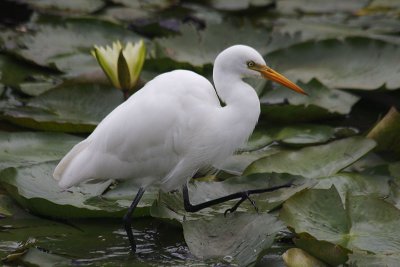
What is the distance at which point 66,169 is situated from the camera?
10.2 ft

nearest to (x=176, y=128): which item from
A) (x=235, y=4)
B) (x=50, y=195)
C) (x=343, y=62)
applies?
(x=50, y=195)

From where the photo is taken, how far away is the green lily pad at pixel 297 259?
2.66 m

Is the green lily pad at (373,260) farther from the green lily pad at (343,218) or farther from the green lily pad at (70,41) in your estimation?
the green lily pad at (70,41)

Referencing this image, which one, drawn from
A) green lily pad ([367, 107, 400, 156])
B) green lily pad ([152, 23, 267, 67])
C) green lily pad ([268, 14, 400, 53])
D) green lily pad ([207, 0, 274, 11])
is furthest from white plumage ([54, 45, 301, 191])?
green lily pad ([207, 0, 274, 11])

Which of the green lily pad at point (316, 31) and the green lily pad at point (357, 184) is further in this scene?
the green lily pad at point (316, 31)

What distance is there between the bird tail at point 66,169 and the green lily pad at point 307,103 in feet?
3.37

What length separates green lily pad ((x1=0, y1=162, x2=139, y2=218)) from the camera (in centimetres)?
311

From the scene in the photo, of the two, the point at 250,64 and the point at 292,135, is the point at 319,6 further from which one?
the point at 250,64

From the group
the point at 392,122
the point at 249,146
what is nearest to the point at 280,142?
the point at 249,146

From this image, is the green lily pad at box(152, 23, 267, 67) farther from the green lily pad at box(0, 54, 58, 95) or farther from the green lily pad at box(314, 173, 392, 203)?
the green lily pad at box(314, 173, 392, 203)

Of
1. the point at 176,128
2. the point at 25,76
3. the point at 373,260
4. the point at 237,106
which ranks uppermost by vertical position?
the point at 237,106

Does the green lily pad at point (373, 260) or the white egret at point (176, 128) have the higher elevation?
the white egret at point (176, 128)

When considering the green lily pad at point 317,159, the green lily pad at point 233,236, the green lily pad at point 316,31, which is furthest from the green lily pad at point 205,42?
the green lily pad at point 233,236

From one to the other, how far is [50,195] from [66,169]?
16cm
